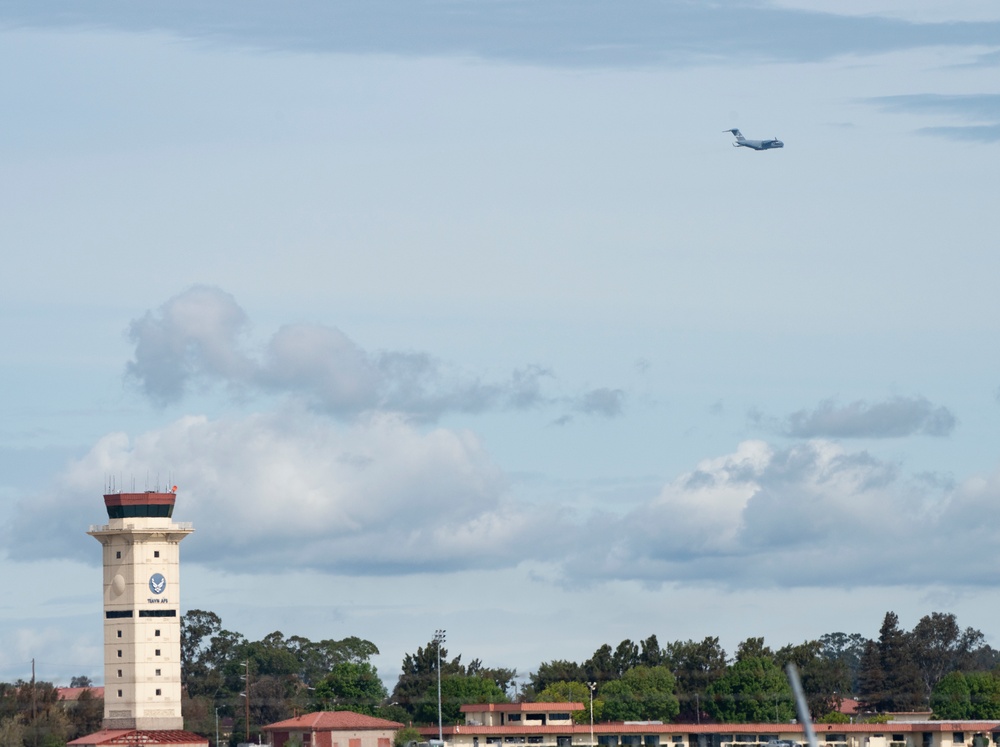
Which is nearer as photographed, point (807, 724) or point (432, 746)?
point (807, 724)

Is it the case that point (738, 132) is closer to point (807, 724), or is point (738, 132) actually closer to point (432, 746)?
point (432, 746)

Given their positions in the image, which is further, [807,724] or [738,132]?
[738,132]

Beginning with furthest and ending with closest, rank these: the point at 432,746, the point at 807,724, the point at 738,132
→ the point at 432,746, the point at 738,132, the point at 807,724

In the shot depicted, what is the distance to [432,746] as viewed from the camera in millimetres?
198000

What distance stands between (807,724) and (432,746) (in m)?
170

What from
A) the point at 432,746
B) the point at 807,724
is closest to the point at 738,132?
the point at 432,746

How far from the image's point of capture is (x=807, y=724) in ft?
106

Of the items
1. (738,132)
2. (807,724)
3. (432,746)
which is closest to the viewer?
(807,724)

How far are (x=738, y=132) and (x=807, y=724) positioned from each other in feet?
471

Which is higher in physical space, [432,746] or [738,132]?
[738,132]

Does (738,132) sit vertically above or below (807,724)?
above

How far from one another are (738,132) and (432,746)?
264 ft

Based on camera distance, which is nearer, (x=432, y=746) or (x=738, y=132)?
(x=738, y=132)
